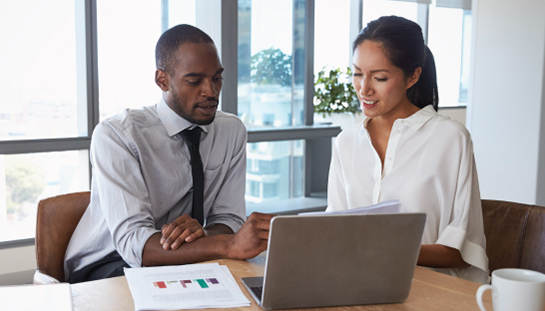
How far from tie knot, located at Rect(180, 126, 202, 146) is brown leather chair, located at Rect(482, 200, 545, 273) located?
39.1 inches

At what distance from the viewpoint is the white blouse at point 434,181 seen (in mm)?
1575

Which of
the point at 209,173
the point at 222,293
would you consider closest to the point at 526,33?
the point at 209,173

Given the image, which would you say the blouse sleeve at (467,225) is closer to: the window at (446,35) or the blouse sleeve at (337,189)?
the blouse sleeve at (337,189)

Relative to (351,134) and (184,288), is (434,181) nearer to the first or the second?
(351,134)

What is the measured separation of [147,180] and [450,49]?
17.2 ft

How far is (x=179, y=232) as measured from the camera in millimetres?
1562

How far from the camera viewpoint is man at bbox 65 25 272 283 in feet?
5.35

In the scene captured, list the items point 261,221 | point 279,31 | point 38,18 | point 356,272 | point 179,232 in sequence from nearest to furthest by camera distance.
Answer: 1. point 356,272
2. point 261,221
3. point 179,232
4. point 38,18
5. point 279,31

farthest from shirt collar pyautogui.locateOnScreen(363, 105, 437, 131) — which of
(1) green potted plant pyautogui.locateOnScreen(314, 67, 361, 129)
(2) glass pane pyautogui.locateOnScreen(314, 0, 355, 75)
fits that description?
(2) glass pane pyautogui.locateOnScreen(314, 0, 355, 75)

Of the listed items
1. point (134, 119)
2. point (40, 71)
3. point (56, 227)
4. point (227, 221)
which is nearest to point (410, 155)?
point (227, 221)

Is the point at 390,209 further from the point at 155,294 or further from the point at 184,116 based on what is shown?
the point at 184,116

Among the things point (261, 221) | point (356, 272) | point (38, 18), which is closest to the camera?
point (356, 272)

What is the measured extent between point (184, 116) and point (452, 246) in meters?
0.98

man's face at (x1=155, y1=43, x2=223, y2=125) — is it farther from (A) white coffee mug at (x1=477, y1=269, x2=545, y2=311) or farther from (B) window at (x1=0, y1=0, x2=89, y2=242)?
(B) window at (x1=0, y1=0, x2=89, y2=242)
